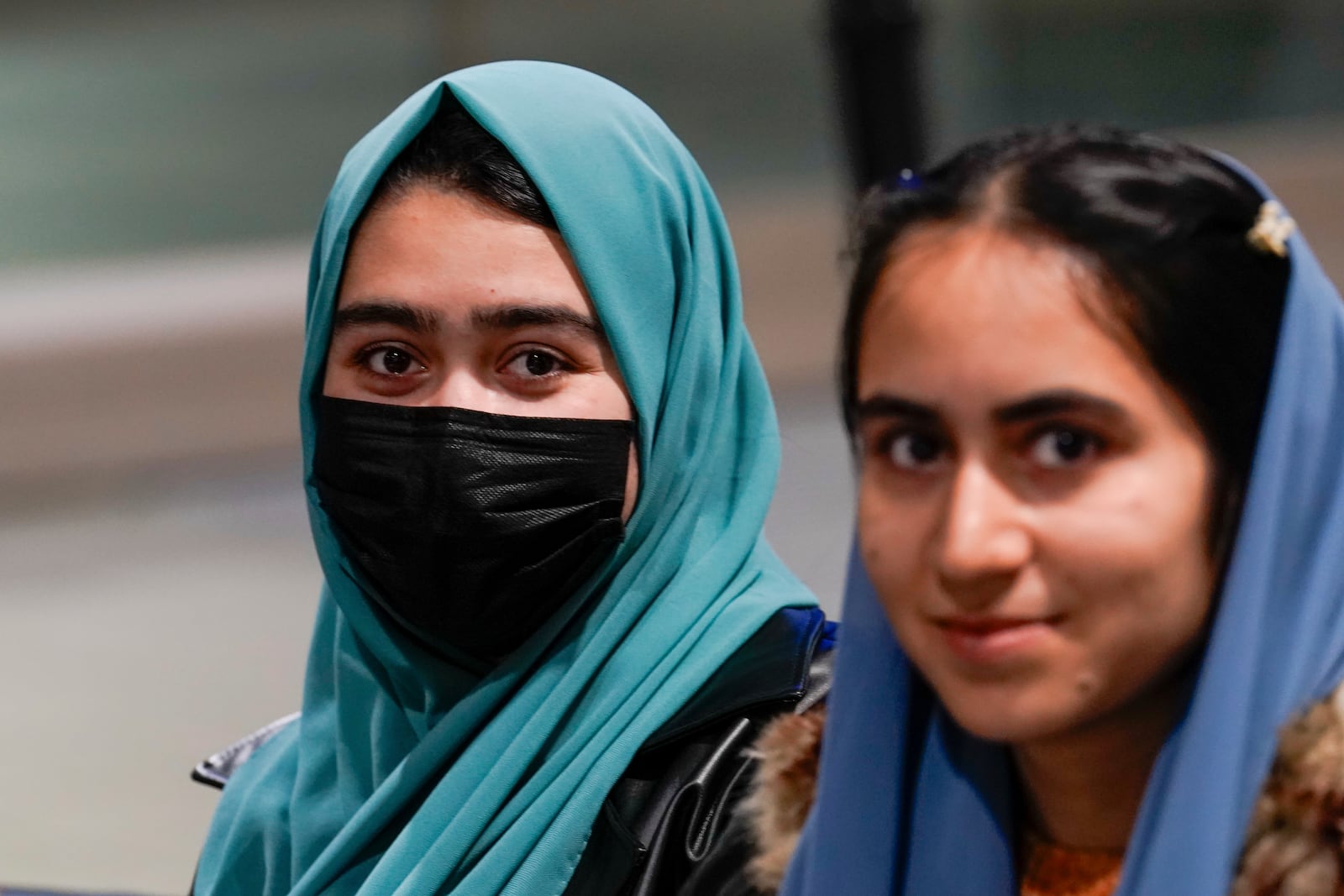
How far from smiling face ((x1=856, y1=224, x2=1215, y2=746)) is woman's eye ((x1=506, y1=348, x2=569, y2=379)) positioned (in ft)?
2.99

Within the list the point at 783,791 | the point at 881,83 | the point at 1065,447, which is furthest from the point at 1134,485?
the point at 881,83

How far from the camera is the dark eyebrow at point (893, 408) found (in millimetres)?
1356

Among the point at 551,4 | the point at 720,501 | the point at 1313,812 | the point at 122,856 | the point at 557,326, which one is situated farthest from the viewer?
the point at 551,4

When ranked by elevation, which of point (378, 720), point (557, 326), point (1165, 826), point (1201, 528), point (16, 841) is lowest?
point (16, 841)

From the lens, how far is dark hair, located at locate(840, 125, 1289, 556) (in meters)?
1.32

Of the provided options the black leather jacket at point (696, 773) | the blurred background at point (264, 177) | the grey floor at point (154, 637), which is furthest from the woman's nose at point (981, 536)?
the blurred background at point (264, 177)

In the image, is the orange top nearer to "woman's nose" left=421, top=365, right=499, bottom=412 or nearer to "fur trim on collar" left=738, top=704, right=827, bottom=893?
"fur trim on collar" left=738, top=704, right=827, bottom=893

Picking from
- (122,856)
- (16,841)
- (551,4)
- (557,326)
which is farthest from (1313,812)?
(551,4)

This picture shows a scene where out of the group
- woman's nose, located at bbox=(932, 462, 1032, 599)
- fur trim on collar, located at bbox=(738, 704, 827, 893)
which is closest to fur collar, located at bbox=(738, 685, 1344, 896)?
woman's nose, located at bbox=(932, 462, 1032, 599)

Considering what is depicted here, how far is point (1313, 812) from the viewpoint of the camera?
1.31 metres

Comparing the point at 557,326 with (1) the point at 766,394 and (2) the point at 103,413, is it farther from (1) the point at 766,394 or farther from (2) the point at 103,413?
(2) the point at 103,413

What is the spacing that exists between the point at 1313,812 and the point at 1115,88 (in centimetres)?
899

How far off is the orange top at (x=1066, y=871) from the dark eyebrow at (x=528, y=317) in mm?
930

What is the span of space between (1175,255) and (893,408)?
22 centimetres
